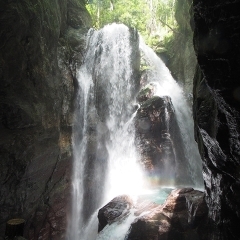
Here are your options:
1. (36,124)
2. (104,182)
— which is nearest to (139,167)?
(104,182)

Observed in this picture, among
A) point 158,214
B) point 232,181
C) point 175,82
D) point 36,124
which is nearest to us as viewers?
point 232,181

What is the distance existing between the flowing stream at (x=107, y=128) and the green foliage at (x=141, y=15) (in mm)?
6151

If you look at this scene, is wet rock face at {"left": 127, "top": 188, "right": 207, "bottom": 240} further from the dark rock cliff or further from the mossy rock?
the mossy rock

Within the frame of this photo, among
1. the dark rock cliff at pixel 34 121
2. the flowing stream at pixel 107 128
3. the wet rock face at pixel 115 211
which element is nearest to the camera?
the dark rock cliff at pixel 34 121

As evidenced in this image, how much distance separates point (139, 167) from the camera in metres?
17.0

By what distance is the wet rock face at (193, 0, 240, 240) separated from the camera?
4703mm

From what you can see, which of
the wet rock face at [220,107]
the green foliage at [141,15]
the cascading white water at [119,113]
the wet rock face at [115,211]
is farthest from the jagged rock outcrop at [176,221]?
the green foliage at [141,15]

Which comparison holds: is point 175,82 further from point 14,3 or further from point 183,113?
point 14,3

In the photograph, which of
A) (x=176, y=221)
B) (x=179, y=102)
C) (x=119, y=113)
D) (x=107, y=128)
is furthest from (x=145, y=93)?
(x=176, y=221)

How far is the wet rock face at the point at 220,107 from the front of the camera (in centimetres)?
470

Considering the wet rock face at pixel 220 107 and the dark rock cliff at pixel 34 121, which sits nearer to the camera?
the wet rock face at pixel 220 107

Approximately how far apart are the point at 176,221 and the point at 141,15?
25.3 meters

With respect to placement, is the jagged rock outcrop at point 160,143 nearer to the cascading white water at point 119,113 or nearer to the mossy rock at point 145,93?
the cascading white water at point 119,113

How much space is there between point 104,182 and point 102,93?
670 centimetres
